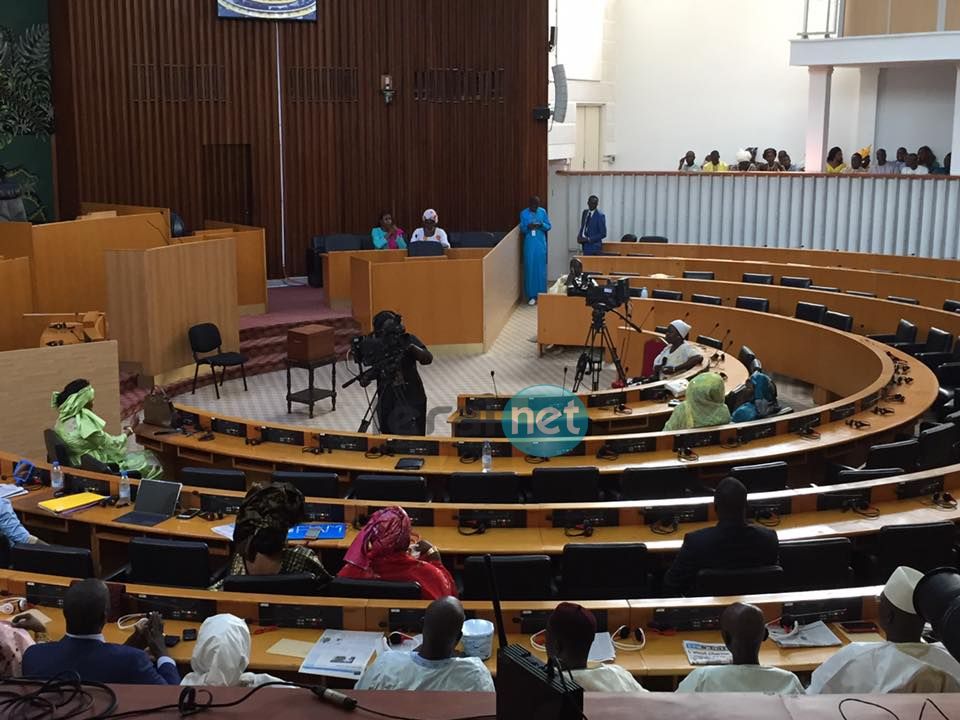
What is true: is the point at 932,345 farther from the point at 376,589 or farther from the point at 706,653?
the point at 376,589

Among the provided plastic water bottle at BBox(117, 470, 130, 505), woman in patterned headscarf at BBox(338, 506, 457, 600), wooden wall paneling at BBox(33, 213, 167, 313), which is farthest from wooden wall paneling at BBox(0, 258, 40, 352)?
woman in patterned headscarf at BBox(338, 506, 457, 600)

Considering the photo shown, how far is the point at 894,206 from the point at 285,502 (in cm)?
1355

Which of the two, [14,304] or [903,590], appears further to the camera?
[14,304]

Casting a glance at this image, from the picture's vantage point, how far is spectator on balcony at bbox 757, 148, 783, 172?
18712 millimetres

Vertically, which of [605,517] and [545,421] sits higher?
[545,421]

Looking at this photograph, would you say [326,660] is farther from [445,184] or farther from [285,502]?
[445,184]

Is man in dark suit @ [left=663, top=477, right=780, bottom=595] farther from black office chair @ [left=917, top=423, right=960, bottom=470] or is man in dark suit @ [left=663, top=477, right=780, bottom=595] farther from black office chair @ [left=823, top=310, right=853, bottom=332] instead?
black office chair @ [left=823, top=310, right=853, bottom=332]

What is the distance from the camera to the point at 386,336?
27.4 feet

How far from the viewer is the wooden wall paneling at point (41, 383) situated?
363 inches

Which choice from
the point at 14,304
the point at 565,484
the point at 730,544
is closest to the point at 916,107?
the point at 565,484

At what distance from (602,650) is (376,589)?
1063 mm

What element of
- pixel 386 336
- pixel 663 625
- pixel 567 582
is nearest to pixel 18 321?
pixel 386 336

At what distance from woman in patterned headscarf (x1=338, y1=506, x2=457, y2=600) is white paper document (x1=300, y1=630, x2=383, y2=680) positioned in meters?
0.43

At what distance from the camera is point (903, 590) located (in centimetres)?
379
